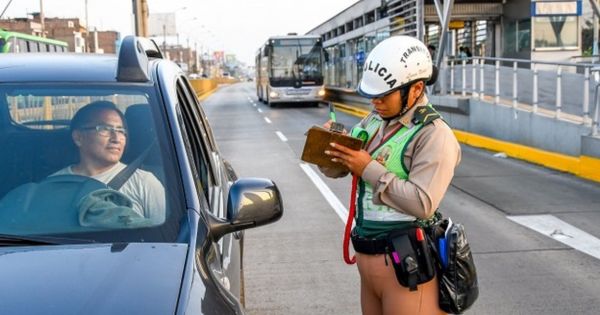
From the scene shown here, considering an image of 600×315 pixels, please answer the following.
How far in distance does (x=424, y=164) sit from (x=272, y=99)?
31.0m

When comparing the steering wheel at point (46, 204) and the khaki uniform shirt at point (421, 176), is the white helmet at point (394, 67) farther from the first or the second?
the steering wheel at point (46, 204)

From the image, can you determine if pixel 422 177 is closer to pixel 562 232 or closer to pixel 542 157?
pixel 562 232

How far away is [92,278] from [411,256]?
47.5 inches

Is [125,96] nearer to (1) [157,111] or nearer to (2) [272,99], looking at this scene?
(1) [157,111]

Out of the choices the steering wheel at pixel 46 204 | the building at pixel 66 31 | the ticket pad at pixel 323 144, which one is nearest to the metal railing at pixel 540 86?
the ticket pad at pixel 323 144

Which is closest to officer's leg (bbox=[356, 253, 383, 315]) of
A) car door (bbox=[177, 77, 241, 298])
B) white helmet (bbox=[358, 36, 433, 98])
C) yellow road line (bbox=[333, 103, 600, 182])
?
car door (bbox=[177, 77, 241, 298])

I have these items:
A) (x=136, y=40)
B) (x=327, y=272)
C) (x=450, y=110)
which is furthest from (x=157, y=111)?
(x=450, y=110)

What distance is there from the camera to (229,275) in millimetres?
2842

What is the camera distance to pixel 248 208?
278 centimetres

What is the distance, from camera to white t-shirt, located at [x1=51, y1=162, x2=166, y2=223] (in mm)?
2662

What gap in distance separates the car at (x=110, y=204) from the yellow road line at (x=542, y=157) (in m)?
8.69

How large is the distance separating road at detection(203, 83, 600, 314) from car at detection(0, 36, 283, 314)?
7.58ft

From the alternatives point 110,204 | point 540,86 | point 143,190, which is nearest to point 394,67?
point 143,190

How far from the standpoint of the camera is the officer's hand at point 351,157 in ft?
8.77
